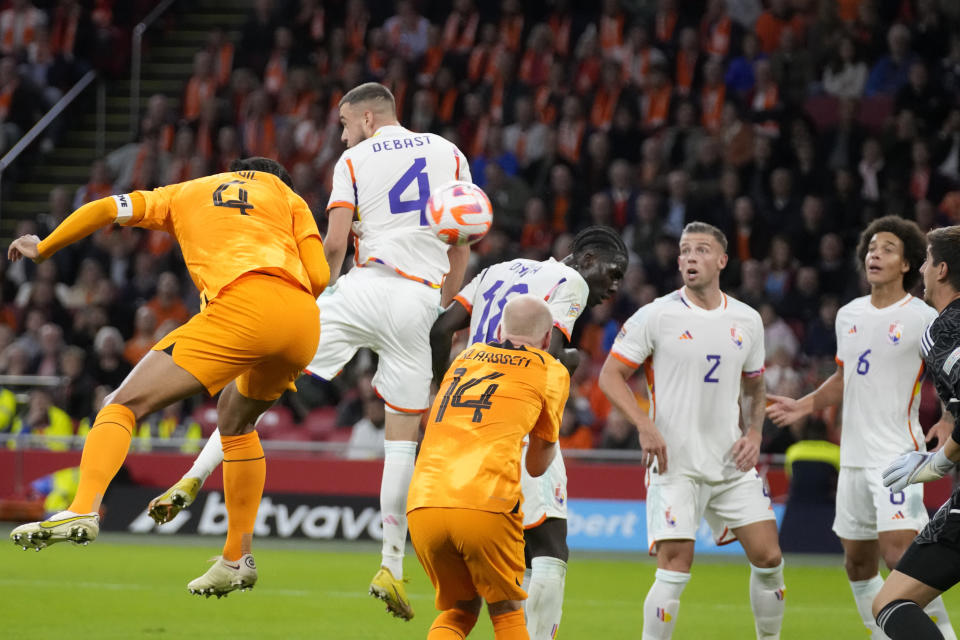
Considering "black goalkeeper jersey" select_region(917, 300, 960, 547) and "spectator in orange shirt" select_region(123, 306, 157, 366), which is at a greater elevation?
"black goalkeeper jersey" select_region(917, 300, 960, 547)

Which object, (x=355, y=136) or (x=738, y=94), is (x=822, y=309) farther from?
(x=355, y=136)

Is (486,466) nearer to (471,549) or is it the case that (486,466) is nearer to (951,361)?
(471,549)

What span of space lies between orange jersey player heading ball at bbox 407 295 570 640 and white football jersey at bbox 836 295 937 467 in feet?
9.28

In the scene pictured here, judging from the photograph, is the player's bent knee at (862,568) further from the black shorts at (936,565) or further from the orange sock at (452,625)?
the orange sock at (452,625)

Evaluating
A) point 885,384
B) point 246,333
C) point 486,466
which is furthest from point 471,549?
point 885,384

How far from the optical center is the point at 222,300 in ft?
22.2

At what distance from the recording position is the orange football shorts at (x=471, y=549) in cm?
591

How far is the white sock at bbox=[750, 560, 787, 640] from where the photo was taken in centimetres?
767

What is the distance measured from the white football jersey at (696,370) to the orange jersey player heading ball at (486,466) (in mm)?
1675

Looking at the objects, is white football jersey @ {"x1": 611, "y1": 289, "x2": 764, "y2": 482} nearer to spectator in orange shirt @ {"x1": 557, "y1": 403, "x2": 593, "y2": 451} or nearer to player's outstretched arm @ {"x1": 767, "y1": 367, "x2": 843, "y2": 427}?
player's outstretched arm @ {"x1": 767, "y1": 367, "x2": 843, "y2": 427}

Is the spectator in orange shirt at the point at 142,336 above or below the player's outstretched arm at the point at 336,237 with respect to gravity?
below

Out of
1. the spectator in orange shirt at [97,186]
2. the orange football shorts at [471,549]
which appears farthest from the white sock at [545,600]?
the spectator in orange shirt at [97,186]

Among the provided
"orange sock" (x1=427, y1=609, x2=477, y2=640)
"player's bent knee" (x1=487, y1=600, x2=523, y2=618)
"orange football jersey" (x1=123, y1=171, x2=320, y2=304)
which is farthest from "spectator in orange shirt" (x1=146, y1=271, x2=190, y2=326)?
"player's bent knee" (x1=487, y1=600, x2=523, y2=618)

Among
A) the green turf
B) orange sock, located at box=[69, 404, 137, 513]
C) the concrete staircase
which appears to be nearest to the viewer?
orange sock, located at box=[69, 404, 137, 513]
